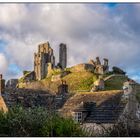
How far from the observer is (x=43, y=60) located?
235 ft

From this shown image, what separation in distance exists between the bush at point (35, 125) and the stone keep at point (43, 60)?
43.7m

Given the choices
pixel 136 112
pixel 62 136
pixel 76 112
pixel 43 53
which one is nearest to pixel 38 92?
pixel 76 112

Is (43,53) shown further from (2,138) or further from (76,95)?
(2,138)

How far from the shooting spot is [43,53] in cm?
6819

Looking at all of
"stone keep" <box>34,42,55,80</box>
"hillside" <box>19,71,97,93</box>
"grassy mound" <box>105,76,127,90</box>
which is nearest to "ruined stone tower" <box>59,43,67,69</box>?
"stone keep" <box>34,42,55,80</box>

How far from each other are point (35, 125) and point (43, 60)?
49944 mm

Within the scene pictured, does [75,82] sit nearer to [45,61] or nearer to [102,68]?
[102,68]

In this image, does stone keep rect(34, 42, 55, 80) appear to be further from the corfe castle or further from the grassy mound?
the grassy mound

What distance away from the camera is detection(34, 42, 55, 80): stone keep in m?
66.8

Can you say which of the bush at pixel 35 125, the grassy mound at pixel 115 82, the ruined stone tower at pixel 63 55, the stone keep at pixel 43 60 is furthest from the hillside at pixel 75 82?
the bush at pixel 35 125

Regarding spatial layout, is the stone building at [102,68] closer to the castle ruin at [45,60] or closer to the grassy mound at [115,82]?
the grassy mound at [115,82]

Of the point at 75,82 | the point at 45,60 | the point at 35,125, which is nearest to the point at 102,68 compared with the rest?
the point at 75,82

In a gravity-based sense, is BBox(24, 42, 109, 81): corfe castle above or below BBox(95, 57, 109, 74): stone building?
above

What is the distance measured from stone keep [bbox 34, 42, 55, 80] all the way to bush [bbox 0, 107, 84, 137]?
4369 centimetres
